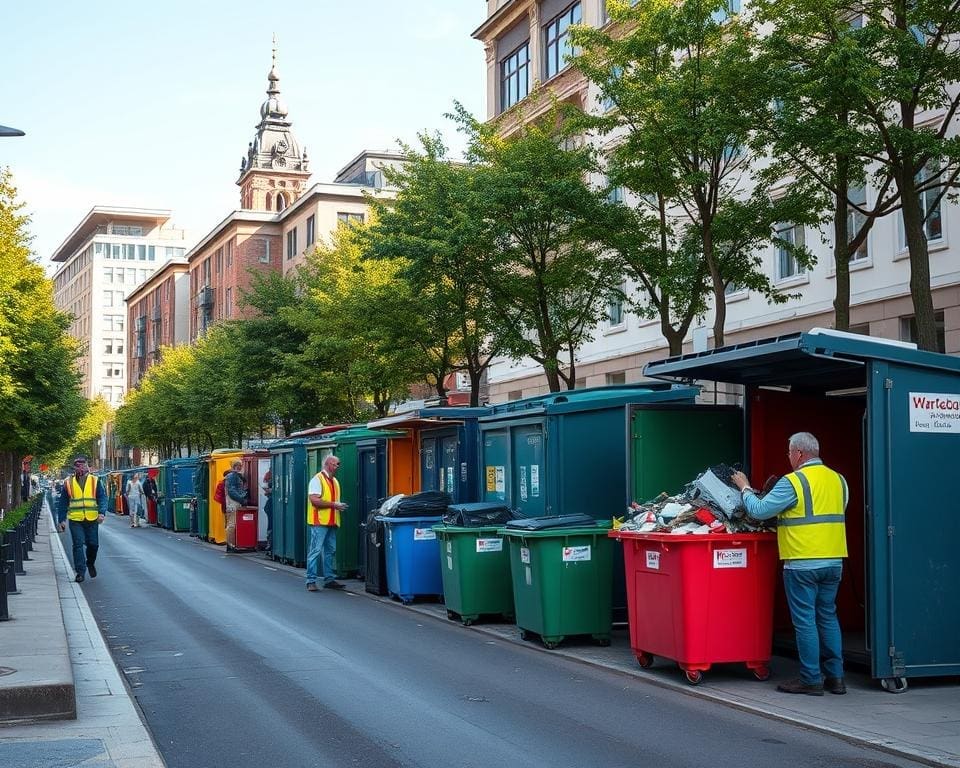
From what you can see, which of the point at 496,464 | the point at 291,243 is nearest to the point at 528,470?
the point at 496,464

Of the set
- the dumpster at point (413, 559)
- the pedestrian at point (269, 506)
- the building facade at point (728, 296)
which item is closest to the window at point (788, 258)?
the building facade at point (728, 296)

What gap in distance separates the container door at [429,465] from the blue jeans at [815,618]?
894cm

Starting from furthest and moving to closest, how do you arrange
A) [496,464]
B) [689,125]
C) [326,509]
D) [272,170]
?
[272,170] → [326,509] → [689,125] → [496,464]

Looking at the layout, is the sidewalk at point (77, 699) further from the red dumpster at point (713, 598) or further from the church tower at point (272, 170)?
the church tower at point (272, 170)

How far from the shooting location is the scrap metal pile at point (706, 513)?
10.1 metres

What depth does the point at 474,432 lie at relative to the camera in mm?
17484

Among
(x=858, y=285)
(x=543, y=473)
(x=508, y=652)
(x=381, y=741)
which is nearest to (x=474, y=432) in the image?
(x=543, y=473)

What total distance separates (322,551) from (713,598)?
9853mm

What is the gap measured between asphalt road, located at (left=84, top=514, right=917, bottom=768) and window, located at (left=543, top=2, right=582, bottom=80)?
1065 inches

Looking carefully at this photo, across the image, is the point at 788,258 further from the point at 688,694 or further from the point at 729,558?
the point at 688,694

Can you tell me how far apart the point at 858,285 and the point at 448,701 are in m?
19.8

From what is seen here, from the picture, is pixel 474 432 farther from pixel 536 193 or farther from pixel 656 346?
pixel 656 346

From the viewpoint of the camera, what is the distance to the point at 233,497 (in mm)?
28453

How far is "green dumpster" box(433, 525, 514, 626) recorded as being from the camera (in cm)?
1398
